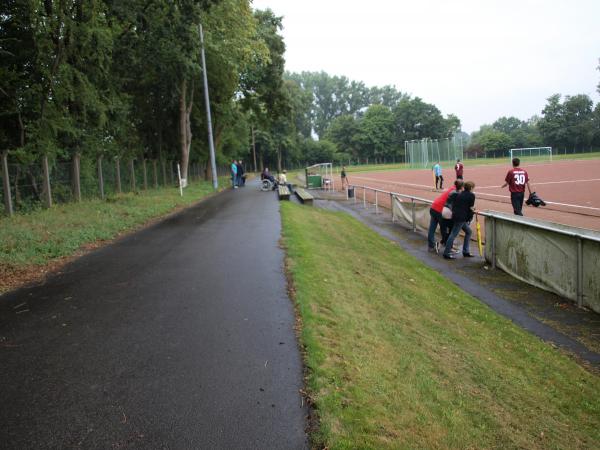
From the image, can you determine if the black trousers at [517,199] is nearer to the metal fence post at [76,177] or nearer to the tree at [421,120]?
the metal fence post at [76,177]

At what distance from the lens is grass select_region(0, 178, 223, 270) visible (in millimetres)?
9078

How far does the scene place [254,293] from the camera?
6.68 meters

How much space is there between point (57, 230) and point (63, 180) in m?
7.48

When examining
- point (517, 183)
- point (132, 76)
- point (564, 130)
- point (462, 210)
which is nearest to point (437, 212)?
→ point (462, 210)

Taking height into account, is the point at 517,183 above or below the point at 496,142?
below

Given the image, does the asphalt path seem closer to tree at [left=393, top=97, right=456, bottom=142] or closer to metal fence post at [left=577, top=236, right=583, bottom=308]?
metal fence post at [left=577, top=236, right=583, bottom=308]

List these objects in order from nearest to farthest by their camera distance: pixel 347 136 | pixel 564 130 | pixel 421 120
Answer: pixel 564 130 < pixel 421 120 < pixel 347 136

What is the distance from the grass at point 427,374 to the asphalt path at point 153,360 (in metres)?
0.36

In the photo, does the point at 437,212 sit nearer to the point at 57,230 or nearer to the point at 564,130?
the point at 57,230

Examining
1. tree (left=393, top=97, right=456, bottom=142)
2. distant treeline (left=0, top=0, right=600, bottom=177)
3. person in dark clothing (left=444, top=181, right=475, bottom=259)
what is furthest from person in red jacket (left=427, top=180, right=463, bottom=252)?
tree (left=393, top=97, right=456, bottom=142)

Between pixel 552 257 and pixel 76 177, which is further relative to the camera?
pixel 76 177

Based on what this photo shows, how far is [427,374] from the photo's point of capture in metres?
4.65

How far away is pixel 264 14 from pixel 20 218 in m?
31.0

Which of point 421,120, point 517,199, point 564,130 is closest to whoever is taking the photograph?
point 517,199
